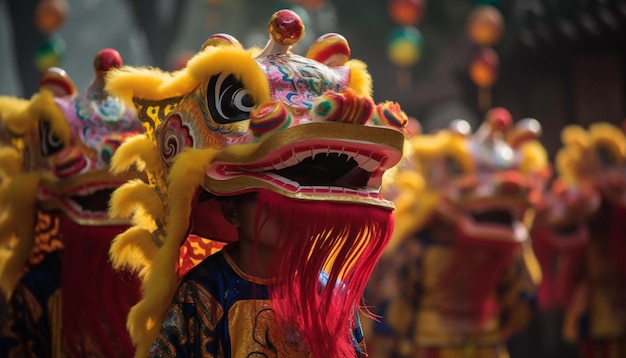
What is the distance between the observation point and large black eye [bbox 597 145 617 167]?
797 centimetres

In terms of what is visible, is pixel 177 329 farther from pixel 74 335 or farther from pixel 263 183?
pixel 74 335

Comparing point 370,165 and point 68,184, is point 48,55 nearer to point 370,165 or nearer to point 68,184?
point 68,184

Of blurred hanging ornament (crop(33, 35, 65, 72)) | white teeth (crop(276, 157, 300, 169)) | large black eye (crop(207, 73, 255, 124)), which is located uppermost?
blurred hanging ornament (crop(33, 35, 65, 72))

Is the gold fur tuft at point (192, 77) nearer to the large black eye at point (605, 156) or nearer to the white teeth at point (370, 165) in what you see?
the white teeth at point (370, 165)

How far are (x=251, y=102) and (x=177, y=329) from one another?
65 cm

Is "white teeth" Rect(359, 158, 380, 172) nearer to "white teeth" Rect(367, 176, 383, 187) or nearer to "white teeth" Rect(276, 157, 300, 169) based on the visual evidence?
"white teeth" Rect(367, 176, 383, 187)

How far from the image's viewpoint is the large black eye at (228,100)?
2.80m

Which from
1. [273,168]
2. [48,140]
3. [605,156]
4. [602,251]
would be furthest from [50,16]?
[273,168]

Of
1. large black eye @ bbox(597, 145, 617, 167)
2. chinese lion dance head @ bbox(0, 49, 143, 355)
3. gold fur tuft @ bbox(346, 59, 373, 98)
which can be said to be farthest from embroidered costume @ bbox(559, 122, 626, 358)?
gold fur tuft @ bbox(346, 59, 373, 98)

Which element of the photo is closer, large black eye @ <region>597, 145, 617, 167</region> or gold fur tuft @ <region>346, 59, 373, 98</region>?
gold fur tuft @ <region>346, 59, 373, 98</region>

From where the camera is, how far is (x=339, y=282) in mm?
2828

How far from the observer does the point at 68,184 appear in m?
3.77

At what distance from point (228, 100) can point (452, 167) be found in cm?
429

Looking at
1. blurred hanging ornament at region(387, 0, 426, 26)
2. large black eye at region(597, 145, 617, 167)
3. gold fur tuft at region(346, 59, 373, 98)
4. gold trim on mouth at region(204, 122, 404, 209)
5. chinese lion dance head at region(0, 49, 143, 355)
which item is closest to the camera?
gold trim on mouth at region(204, 122, 404, 209)
